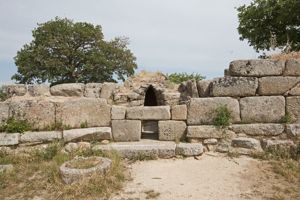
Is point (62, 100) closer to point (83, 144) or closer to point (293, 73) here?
point (83, 144)

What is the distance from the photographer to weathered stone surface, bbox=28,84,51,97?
8.09 m

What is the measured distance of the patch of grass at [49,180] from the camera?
16.4 ft

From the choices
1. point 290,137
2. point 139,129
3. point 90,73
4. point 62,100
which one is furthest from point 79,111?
point 90,73

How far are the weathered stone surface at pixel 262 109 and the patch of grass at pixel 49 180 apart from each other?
117 inches

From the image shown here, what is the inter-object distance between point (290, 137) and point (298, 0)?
1181 centimetres

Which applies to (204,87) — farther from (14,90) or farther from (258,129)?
(14,90)

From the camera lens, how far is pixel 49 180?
548 centimetres

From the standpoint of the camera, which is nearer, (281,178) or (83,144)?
(281,178)

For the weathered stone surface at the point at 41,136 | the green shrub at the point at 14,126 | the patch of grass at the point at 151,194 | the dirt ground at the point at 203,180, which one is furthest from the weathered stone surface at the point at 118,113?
the patch of grass at the point at 151,194

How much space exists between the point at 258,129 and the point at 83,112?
386cm

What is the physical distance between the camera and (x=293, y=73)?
6922mm

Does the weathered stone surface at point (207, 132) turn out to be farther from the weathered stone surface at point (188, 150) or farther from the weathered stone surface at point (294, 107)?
the weathered stone surface at point (294, 107)

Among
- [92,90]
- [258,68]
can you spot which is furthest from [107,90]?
[258,68]

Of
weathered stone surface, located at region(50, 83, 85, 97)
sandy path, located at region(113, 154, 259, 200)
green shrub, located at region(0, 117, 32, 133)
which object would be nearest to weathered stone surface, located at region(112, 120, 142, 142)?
sandy path, located at region(113, 154, 259, 200)
